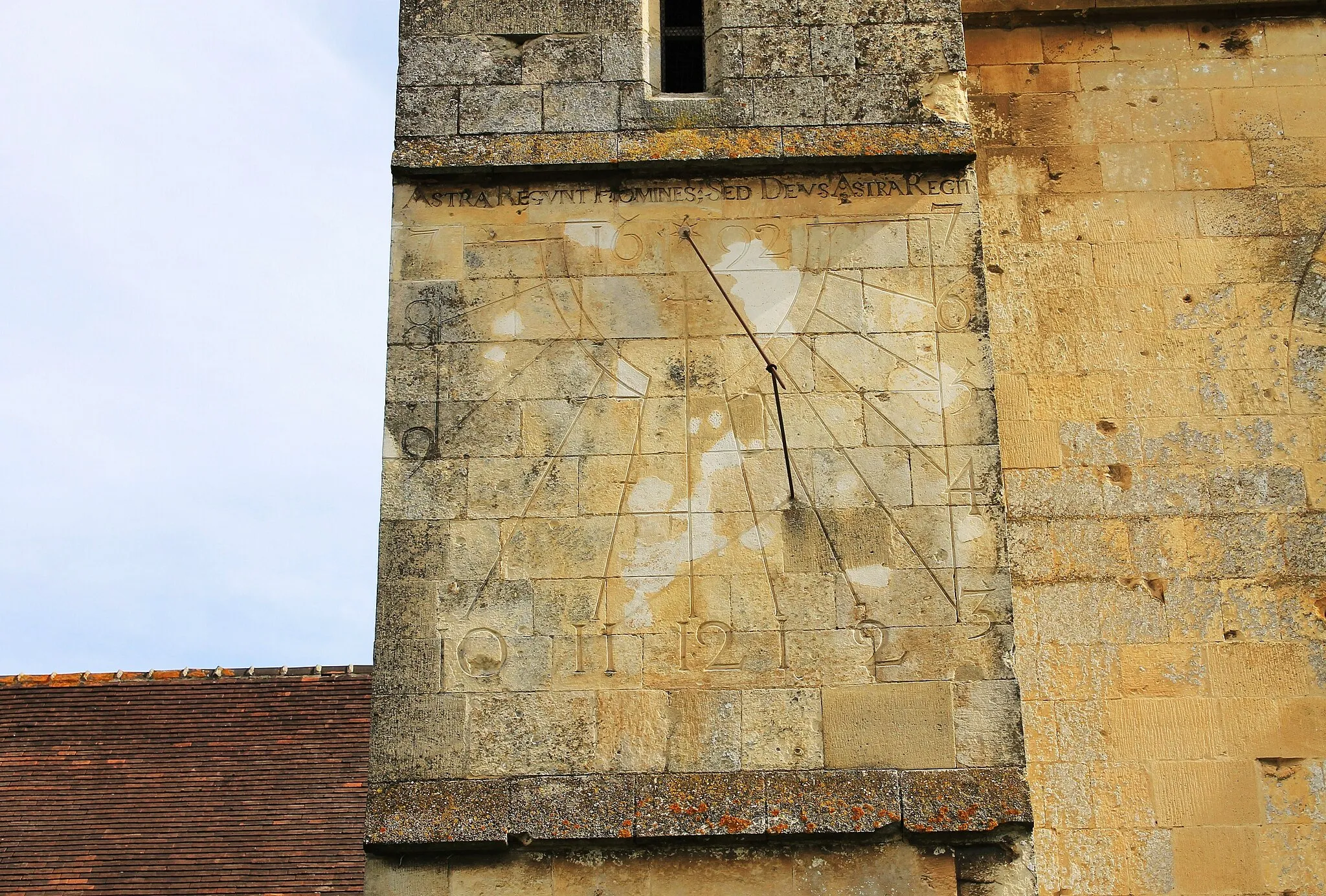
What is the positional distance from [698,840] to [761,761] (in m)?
0.36

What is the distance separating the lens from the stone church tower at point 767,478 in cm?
601

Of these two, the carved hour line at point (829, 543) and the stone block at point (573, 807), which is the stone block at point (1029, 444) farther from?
the stone block at point (573, 807)

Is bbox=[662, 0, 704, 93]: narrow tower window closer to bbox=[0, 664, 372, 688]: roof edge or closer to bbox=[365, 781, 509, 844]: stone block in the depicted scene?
bbox=[365, 781, 509, 844]: stone block

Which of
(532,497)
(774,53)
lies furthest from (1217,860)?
(774,53)

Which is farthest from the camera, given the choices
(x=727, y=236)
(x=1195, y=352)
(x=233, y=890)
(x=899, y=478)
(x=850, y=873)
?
(x=233, y=890)

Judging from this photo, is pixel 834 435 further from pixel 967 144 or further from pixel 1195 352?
pixel 1195 352

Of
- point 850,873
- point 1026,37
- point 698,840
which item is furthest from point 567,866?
point 1026,37

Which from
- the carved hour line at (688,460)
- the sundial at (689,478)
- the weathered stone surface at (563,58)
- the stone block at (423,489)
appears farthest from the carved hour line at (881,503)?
the weathered stone surface at (563,58)

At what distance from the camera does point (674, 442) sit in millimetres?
6480

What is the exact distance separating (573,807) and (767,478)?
Answer: 56.3 inches

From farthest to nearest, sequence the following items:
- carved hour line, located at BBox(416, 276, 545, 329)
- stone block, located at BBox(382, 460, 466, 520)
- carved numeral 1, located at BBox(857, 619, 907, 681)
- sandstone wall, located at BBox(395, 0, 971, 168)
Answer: sandstone wall, located at BBox(395, 0, 971, 168)
carved hour line, located at BBox(416, 276, 545, 329)
stone block, located at BBox(382, 460, 466, 520)
carved numeral 1, located at BBox(857, 619, 907, 681)

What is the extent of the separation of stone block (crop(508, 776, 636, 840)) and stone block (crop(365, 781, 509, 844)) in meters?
0.07

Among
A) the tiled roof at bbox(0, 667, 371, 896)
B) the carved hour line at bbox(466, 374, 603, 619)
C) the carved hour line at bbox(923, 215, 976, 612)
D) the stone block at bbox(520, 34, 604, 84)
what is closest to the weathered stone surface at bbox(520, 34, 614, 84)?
the stone block at bbox(520, 34, 604, 84)

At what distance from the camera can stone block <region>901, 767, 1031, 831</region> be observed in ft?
19.4
